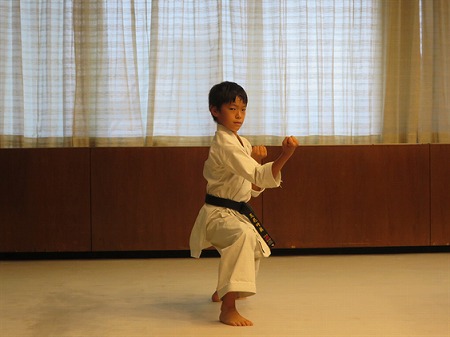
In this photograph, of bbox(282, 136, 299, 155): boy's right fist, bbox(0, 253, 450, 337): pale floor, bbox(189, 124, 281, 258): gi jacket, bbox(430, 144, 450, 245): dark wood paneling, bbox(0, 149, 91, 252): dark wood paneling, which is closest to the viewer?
bbox(282, 136, 299, 155): boy's right fist

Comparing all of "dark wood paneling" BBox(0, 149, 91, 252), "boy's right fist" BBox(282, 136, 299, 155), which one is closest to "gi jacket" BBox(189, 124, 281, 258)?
"boy's right fist" BBox(282, 136, 299, 155)

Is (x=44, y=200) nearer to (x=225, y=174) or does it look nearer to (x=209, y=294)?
(x=209, y=294)

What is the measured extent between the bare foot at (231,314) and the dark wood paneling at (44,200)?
186cm

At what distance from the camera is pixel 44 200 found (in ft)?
15.1

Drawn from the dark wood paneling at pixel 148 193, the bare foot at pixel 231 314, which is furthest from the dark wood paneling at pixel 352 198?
the bare foot at pixel 231 314

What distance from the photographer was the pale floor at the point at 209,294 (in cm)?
284

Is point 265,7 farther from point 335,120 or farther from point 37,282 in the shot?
point 37,282

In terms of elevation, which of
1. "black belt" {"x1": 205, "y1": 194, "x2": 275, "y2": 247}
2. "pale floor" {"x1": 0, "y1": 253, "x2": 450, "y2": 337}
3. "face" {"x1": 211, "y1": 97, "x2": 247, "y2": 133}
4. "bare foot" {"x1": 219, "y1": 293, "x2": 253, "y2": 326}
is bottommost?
"pale floor" {"x1": 0, "y1": 253, "x2": 450, "y2": 337}

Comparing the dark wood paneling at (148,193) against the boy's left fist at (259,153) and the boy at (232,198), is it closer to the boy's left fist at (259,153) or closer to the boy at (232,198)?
the boy at (232,198)

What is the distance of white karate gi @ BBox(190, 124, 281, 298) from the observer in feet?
9.53

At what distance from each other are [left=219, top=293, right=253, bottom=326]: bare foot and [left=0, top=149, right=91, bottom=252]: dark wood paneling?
1859 millimetres

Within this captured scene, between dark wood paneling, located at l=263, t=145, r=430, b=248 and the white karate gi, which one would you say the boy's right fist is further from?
dark wood paneling, located at l=263, t=145, r=430, b=248

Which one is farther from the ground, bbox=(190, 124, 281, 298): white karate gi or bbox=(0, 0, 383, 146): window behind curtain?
bbox=(0, 0, 383, 146): window behind curtain

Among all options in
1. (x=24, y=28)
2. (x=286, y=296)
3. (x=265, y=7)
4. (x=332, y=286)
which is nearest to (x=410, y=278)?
(x=332, y=286)
